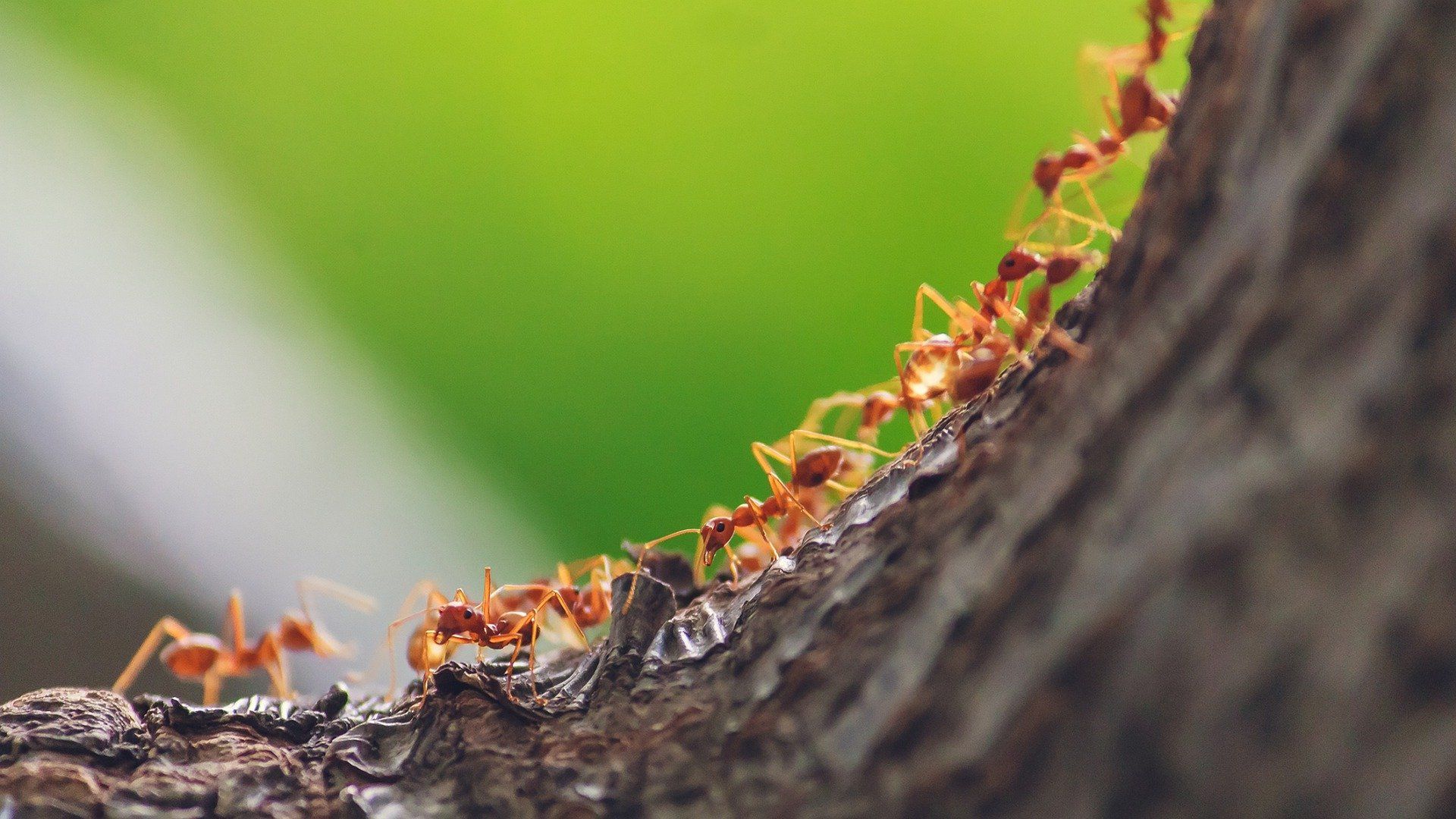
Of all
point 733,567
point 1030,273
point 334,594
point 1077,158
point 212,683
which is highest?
point 334,594

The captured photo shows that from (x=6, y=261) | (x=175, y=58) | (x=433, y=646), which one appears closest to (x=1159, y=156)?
(x=433, y=646)

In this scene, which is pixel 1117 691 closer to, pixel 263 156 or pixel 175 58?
pixel 263 156

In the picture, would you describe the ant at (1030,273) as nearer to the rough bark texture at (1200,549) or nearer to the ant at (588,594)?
the rough bark texture at (1200,549)

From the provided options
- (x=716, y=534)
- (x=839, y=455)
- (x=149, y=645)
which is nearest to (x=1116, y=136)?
(x=839, y=455)

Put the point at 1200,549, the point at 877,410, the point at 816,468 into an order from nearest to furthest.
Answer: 1. the point at 1200,549
2. the point at 816,468
3. the point at 877,410

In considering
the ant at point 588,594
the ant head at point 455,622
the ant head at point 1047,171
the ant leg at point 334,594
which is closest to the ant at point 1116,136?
the ant head at point 1047,171

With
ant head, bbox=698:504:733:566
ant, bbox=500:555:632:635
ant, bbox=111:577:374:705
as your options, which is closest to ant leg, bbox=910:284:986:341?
ant head, bbox=698:504:733:566

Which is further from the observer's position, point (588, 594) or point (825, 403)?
point (825, 403)

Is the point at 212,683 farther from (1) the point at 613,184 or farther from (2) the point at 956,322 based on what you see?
(2) the point at 956,322
